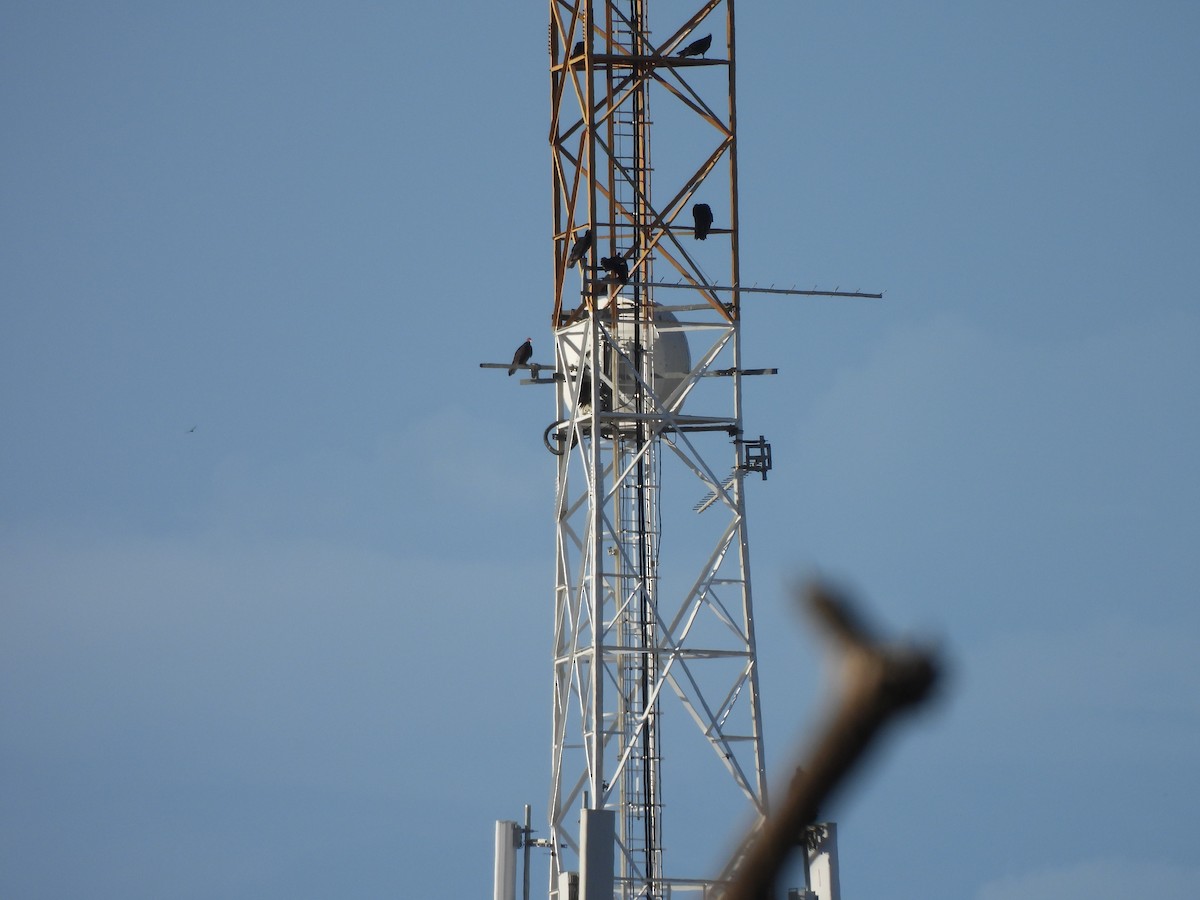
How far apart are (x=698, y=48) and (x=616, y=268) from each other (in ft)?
19.1

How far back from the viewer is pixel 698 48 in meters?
44.7

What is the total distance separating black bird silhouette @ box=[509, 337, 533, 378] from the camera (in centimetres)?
4547

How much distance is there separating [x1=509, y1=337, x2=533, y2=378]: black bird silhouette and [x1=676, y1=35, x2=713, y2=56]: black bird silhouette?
772 cm

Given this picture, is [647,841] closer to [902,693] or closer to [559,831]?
[559,831]

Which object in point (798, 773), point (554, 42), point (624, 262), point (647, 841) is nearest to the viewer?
point (798, 773)

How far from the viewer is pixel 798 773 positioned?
628 centimetres

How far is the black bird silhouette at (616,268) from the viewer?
141ft

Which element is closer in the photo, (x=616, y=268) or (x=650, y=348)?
(x=616, y=268)

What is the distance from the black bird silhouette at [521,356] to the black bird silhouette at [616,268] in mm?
3325

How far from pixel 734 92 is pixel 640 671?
13780mm

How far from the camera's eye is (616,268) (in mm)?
43156

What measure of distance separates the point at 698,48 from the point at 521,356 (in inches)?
328

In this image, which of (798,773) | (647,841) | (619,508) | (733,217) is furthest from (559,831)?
(798,773)

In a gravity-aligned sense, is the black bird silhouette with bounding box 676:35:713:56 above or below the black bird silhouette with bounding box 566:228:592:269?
above
